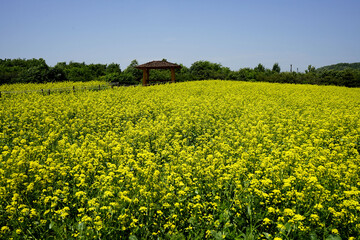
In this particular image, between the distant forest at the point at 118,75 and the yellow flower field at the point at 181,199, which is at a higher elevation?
the distant forest at the point at 118,75

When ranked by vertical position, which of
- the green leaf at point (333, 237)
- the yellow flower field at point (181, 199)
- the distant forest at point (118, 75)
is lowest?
the green leaf at point (333, 237)

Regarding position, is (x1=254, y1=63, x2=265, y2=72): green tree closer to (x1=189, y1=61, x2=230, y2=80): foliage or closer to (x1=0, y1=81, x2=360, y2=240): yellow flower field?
(x1=189, y1=61, x2=230, y2=80): foliage

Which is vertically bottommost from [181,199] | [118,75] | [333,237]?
[333,237]

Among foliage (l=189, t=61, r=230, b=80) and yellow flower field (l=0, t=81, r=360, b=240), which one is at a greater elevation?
foliage (l=189, t=61, r=230, b=80)

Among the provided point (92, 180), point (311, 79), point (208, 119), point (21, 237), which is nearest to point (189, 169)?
point (92, 180)

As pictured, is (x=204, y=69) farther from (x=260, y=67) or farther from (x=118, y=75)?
(x=118, y=75)

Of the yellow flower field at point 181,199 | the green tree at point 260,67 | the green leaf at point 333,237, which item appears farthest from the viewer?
the green tree at point 260,67

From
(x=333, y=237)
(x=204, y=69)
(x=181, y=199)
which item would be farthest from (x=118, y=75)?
(x=333, y=237)

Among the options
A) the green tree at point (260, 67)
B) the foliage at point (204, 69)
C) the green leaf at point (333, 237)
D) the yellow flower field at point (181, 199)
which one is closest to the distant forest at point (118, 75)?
the foliage at point (204, 69)

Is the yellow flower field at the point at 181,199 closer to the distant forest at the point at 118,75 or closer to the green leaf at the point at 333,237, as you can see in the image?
the green leaf at the point at 333,237

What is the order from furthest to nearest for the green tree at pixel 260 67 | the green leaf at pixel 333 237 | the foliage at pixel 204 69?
the green tree at pixel 260 67 < the foliage at pixel 204 69 < the green leaf at pixel 333 237

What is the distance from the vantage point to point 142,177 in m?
5.18

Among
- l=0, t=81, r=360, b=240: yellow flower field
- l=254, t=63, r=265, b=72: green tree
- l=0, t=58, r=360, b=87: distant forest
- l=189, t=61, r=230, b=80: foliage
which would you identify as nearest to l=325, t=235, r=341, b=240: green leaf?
l=0, t=81, r=360, b=240: yellow flower field

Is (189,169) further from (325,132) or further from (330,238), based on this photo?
(325,132)
